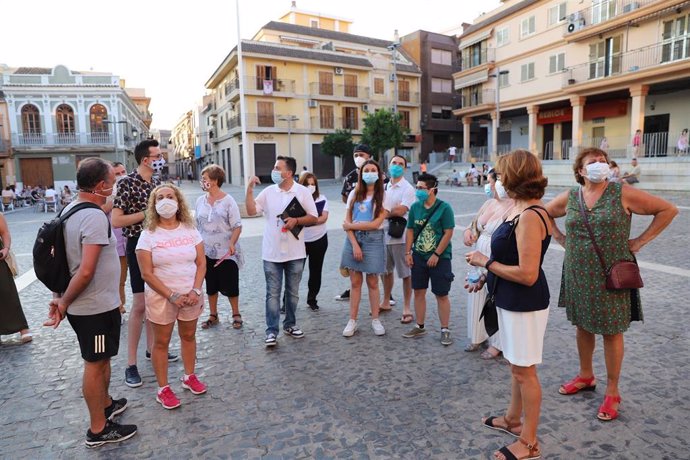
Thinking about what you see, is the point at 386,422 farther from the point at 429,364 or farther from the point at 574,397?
the point at 574,397

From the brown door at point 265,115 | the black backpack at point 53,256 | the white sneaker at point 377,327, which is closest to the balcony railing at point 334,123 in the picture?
the brown door at point 265,115

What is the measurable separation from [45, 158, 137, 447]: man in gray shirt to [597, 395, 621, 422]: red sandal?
3.18 m

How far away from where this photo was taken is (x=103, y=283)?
3.00 meters

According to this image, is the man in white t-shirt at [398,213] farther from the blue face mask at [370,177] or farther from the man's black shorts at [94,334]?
the man's black shorts at [94,334]

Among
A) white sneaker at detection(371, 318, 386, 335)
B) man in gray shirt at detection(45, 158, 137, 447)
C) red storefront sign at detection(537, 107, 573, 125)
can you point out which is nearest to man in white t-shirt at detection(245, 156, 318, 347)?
white sneaker at detection(371, 318, 386, 335)

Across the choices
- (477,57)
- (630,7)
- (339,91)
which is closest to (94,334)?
(630,7)

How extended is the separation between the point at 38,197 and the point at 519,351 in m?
32.8

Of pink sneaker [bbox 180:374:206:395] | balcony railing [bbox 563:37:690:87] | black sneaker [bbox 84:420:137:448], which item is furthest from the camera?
balcony railing [bbox 563:37:690:87]

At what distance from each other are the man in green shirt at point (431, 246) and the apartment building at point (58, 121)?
41098 millimetres

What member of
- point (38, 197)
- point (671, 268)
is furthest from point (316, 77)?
point (671, 268)

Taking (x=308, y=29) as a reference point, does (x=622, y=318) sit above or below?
below

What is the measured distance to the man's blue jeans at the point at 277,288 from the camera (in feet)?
15.4

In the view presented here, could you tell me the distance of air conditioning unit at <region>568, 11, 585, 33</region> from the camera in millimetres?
25766

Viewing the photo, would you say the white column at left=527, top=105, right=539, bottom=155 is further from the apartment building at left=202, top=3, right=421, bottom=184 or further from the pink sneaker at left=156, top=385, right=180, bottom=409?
the pink sneaker at left=156, top=385, right=180, bottom=409
